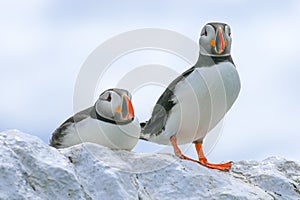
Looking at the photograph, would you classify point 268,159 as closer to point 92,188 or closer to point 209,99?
point 209,99

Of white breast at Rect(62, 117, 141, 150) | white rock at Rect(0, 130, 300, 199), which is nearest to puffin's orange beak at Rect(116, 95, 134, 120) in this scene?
white breast at Rect(62, 117, 141, 150)

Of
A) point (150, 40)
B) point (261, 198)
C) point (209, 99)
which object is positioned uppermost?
point (150, 40)

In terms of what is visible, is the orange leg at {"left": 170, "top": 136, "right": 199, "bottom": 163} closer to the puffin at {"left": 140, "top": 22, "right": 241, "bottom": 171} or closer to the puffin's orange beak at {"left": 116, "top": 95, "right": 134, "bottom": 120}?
the puffin at {"left": 140, "top": 22, "right": 241, "bottom": 171}

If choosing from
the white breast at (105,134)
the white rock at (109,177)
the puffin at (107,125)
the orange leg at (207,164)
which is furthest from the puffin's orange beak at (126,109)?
the orange leg at (207,164)

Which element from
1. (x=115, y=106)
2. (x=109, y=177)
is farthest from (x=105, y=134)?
(x=109, y=177)

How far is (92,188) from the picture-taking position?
6363 mm

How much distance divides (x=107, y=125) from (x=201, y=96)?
4.38 ft

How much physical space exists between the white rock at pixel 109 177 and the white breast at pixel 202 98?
1.14 meters

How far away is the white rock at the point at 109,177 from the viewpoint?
6090 millimetres

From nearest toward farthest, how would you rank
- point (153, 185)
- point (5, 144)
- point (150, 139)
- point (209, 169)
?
1. point (5, 144)
2. point (153, 185)
3. point (209, 169)
4. point (150, 139)

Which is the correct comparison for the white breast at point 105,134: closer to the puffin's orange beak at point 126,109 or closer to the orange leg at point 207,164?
the puffin's orange beak at point 126,109

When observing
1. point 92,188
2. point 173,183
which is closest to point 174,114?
point 173,183

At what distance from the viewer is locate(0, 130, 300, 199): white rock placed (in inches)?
240

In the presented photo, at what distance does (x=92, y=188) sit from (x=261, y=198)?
A: 1.96 meters
